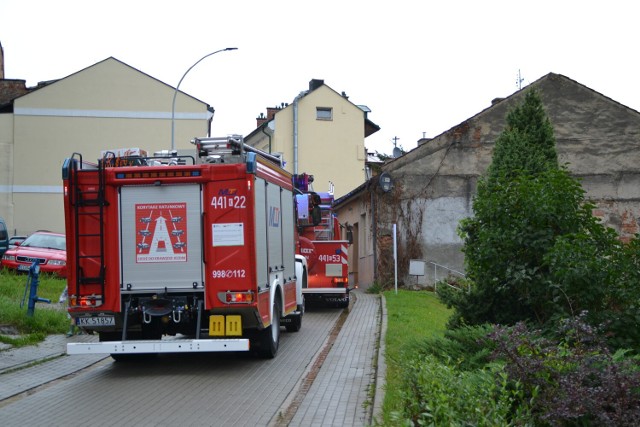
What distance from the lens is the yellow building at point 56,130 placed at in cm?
4347

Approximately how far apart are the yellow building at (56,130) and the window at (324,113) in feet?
31.0

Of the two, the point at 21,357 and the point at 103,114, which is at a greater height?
the point at 103,114

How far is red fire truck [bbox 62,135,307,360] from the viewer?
34.8 feet

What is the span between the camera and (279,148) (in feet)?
157

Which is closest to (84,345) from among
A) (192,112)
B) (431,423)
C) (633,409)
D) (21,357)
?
(21,357)

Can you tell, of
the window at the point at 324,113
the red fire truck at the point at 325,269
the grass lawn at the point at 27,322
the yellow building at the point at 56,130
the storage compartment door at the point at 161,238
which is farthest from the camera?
the window at the point at 324,113

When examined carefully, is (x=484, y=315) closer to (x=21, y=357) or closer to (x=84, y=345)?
(x=84, y=345)

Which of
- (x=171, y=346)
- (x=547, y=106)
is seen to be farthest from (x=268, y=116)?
(x=171, y=346)

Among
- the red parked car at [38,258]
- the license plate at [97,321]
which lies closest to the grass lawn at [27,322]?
the license plate at [97,321]

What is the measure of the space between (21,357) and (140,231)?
3500 mm

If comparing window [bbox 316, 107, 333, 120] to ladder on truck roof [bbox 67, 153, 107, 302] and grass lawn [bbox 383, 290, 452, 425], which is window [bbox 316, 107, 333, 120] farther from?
ladder on truck roof [bbox 67, 153, 107, 302]

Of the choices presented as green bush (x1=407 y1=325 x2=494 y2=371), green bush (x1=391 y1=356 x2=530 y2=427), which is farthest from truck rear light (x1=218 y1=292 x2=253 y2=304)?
green bush (x1=391 y1=356 x2=530 y2=427)

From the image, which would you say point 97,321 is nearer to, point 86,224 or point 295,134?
point 86,224

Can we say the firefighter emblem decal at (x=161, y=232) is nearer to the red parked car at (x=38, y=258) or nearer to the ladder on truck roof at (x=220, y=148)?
the ladder on truck roof at (x=220, y=148)
